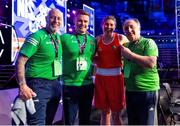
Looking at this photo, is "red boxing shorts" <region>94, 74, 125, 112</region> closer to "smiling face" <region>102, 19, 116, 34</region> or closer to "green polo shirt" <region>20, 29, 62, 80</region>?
"smiling face" <region>102, 19, 116, 34</region>

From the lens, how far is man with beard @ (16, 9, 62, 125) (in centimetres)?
217

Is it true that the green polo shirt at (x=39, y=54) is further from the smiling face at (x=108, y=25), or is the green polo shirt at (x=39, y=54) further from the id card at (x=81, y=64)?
the smiling face at (x=108, y=25)

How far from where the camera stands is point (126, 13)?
846 centimetres

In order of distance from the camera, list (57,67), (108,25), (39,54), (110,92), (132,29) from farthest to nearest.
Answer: (110,92)
(108,25)
(132,29)
(57,67)
(39,54)

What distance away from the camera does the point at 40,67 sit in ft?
7.37

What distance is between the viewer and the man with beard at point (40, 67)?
2.17 metres

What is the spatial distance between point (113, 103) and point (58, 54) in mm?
715

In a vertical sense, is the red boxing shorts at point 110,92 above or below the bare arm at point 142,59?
below

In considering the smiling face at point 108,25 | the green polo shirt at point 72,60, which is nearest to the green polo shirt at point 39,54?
the green polo shirt at point 72,60

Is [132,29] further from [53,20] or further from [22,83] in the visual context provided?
[22,83]

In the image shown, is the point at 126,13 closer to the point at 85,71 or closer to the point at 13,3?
the point at 13,3

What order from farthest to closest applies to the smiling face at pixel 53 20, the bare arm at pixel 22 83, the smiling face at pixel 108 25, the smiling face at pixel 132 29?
the smiling face at pixel 108 25 → the smiling face at pixel 132 29 → the smiling face at pixel 53 20 → the bare arm at pixel 22 83

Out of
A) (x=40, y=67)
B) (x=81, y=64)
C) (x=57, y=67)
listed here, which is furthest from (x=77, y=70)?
(x=40, y=67)

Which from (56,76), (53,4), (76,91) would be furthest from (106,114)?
(53,4)
